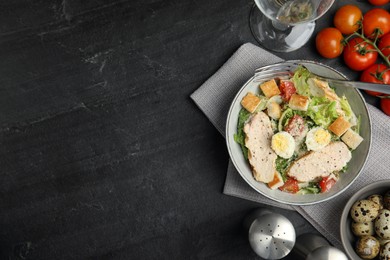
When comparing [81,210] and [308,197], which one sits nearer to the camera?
[308,197]

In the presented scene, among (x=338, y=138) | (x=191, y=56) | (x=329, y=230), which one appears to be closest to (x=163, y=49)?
(x=191, y=56)

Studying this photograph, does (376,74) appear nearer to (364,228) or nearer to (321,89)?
(321,89)

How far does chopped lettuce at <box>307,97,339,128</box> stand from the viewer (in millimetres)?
1743

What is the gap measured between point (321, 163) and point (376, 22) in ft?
1.81

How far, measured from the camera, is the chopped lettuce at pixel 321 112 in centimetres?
174

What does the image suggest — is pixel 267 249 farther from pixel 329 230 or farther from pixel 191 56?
pixel 191 56

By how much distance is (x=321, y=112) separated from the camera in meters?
1.75

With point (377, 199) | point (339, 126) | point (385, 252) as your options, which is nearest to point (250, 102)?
point (339, 126)

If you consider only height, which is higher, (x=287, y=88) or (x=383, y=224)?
(x=287, y=88)

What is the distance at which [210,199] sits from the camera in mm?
1872

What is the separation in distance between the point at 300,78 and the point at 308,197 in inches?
16.2

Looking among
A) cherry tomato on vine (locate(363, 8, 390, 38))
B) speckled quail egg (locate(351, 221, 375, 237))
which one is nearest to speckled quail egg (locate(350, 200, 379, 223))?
speckled quail egg (locate(351, 221, 375, 237))

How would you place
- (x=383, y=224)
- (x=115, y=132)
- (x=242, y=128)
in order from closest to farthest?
(x=383, y=224), (x=242, y=128), (x=115, y=132)

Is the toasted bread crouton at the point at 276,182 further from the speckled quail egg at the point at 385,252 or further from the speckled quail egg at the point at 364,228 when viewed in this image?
the speckled quail egg at the point at 385,252
